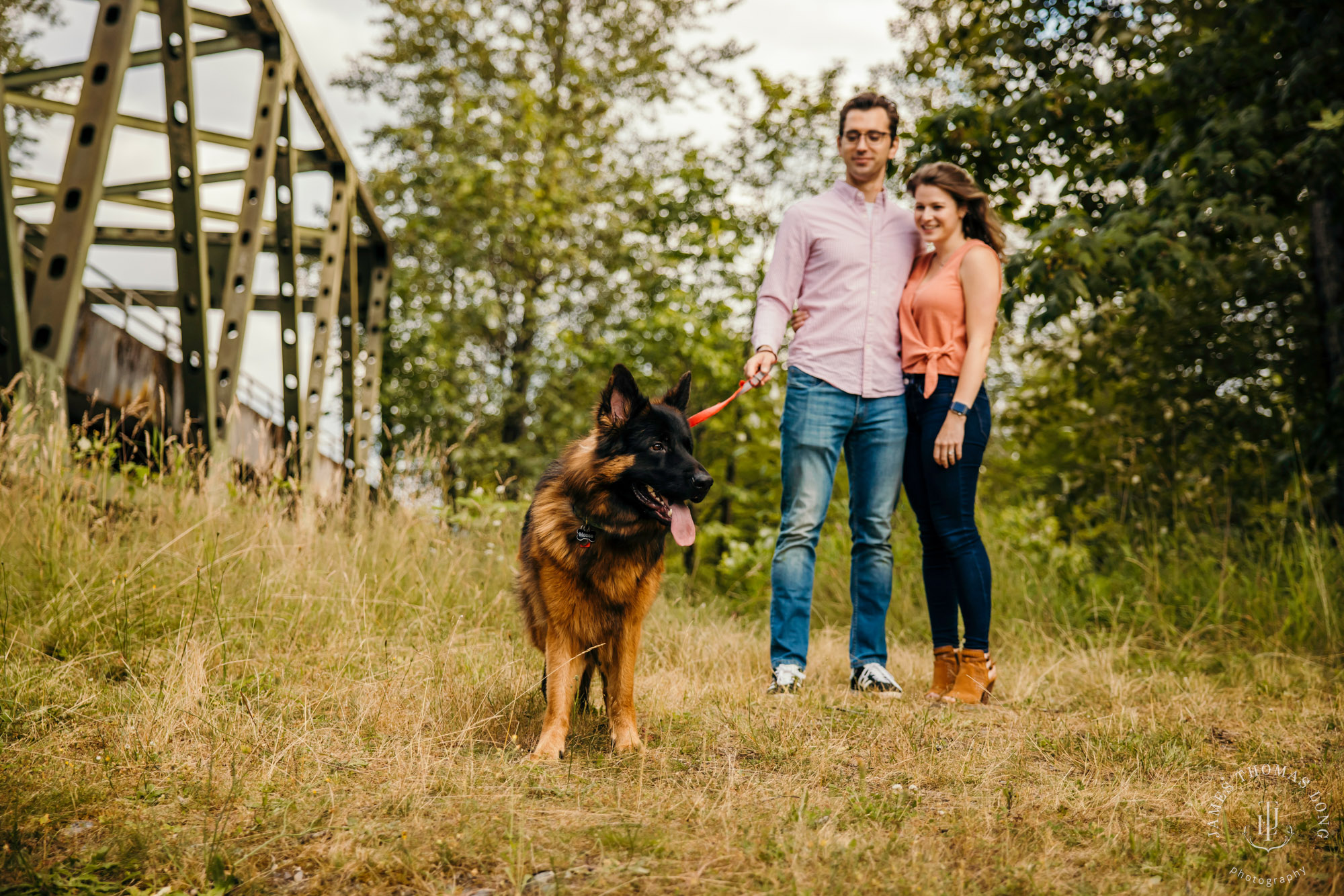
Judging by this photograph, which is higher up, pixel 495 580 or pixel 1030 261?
pixel 1030 261

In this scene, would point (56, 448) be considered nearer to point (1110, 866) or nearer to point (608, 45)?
point (1110, 866)

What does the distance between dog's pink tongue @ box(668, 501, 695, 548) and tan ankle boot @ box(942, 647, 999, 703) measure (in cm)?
147

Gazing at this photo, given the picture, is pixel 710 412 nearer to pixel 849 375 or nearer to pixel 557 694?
pixel 849 375

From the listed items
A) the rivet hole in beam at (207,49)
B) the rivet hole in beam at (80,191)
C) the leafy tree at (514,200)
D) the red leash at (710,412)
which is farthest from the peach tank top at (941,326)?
the leafy tree at (514,200)

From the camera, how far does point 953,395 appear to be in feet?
11.6

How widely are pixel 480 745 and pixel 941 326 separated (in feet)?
7.77

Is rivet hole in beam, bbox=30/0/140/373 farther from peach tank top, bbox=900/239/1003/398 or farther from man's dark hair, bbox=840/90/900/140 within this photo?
peach tank top, bbox=900/239/1003/398

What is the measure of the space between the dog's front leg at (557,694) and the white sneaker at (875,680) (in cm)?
139

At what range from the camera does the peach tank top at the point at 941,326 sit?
353 centimetres

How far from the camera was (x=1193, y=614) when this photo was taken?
489 centimetres

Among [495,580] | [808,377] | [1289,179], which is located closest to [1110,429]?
[1289,179]

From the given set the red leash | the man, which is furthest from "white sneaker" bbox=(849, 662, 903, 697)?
the red leash

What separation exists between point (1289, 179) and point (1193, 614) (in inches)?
99.9

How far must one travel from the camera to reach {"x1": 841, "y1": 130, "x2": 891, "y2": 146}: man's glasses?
11.9ft
